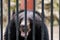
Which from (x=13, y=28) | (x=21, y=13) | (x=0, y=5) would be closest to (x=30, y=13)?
(x=21, y=13)

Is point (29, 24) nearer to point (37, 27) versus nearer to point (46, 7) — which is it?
point (37, 27)

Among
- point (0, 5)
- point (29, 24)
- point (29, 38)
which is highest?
point (0, 5)

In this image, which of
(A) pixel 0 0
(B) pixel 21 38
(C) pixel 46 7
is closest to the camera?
(A) pixel 0 0

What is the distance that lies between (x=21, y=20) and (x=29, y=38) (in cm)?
39

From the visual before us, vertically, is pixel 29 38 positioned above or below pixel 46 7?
below

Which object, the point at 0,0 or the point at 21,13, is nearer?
the point at 0,0

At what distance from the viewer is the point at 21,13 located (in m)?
3.09

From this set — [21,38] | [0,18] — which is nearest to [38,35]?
[21,38]

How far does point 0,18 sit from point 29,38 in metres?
1.29

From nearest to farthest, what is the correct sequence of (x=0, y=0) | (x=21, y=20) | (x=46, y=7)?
(x=0, y=0)
(x=21, y=20)
(x=46, y=7)

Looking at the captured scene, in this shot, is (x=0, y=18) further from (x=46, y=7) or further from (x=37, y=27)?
(x=46, y=7)

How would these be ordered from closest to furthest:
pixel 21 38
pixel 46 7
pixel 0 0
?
pixel 0 0
pixel 21 38
pixel 46 7

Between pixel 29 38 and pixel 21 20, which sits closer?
pixel 21 20

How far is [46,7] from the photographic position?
6680 mm
